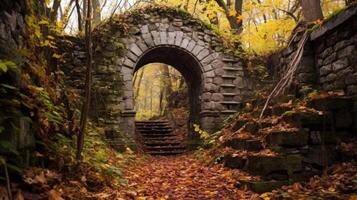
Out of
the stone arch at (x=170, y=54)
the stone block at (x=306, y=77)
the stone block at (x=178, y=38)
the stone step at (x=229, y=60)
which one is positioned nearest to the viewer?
the stone block at (x=306, y=77)

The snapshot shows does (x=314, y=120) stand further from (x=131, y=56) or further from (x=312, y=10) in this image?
(x=131, y=56)

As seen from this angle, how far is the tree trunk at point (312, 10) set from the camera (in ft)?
25.9

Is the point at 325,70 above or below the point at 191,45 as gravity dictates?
below

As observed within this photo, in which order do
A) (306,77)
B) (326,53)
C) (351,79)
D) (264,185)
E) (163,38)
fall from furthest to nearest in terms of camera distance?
(163,38) < (306,77) < (326,53) < (351,79) < (264,185)

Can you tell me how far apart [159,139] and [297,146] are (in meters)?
7.96

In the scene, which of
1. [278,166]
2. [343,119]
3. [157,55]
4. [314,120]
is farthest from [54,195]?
[157,55]

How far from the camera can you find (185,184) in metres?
5.28

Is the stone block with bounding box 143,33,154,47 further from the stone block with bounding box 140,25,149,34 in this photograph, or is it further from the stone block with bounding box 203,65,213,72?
the stone block with bounding box 203,65,213,72

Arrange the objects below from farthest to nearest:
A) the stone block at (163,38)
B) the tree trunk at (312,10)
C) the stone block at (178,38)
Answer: the stone block at (178,38) < the stone block at (163,38) < the tree trunk at (312,10)

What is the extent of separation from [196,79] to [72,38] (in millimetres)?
4163

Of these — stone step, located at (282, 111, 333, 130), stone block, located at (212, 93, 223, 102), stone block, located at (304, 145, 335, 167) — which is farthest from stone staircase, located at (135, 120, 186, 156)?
stone block, located at (304, 145, 335, 167)

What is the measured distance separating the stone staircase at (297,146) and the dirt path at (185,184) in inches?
12.6

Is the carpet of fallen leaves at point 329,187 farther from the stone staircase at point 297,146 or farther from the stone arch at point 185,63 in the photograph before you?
the stone arch at point 185,63

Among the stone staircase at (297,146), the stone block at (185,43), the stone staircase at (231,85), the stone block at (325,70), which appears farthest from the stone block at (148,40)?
the stone staircase at (297,146)
